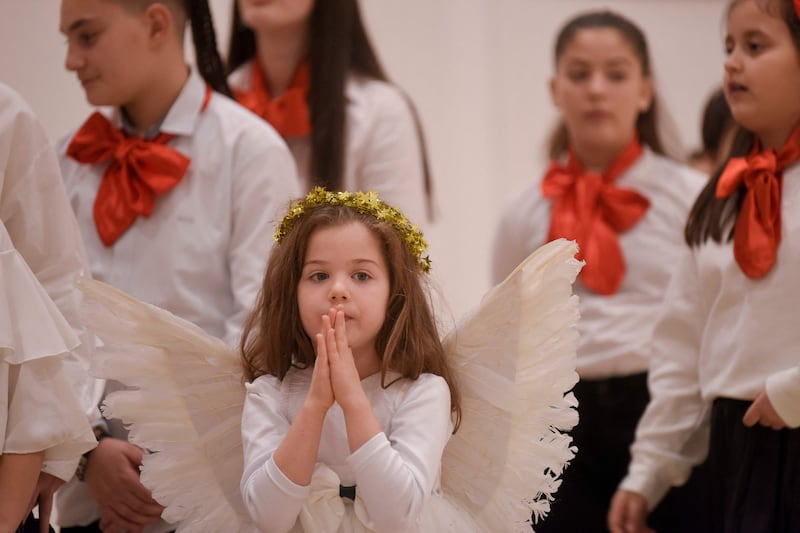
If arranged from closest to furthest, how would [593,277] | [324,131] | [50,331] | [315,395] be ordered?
[315,395]
[50,331]
[324,131]
[593,277]

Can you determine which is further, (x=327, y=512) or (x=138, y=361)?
(x=138, y=361)

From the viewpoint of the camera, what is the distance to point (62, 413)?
76.2 inches

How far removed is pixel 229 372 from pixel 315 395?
12.0 inches

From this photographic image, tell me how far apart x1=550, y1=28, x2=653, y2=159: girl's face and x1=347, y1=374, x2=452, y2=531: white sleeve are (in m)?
1.65

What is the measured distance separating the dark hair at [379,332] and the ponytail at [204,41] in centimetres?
83

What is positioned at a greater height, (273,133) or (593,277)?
(273,133)

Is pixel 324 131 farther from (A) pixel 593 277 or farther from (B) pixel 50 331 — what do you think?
(B) pixel 50 331

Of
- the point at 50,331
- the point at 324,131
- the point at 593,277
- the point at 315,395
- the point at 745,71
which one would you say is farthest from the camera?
the point at 593,277

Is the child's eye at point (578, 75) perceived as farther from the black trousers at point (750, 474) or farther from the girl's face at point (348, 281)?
the girl's face at point (348, 281)

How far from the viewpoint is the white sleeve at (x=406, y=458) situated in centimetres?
175

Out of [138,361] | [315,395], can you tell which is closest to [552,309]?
[315,395]

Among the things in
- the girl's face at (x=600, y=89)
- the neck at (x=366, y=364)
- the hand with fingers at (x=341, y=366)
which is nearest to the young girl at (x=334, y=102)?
the girl's face at (x=600, y=89)

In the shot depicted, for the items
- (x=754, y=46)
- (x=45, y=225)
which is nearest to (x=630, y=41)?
(x=754, y=46)

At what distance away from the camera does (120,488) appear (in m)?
2.26
